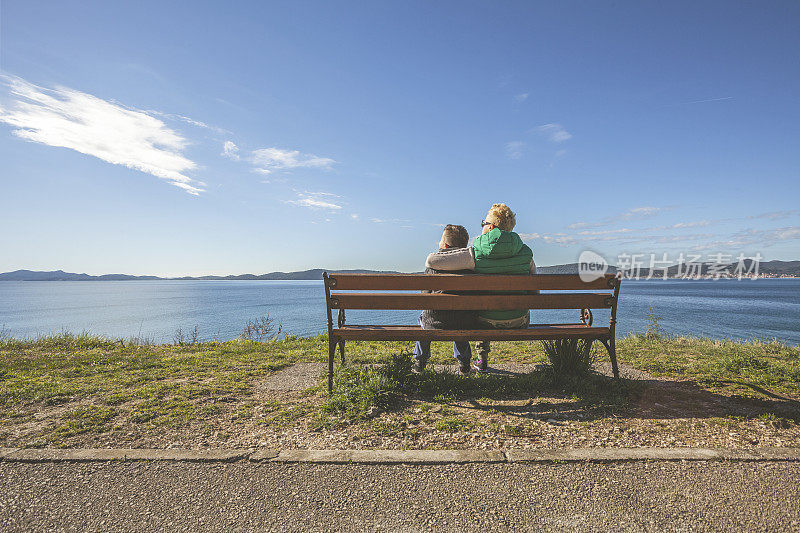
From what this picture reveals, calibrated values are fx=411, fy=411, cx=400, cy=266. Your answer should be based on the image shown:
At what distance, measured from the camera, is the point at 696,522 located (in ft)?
7.23

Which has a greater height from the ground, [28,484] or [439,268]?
[439,268]

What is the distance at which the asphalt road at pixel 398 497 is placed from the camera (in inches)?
87.3

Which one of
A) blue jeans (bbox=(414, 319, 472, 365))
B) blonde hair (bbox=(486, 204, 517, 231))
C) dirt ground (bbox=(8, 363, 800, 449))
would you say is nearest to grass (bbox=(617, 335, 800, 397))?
dirt ground (bbox=(8, 363, 800, 449))

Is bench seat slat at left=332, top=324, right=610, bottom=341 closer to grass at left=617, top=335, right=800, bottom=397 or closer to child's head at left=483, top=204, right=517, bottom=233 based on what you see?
child's head at left=483, top=204, right=517, bottom=233

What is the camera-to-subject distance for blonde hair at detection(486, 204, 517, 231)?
481cm

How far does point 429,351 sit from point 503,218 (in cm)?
185

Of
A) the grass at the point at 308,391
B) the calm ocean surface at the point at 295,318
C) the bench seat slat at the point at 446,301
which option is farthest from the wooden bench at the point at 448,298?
the calm ocean surface at the point at 295,318

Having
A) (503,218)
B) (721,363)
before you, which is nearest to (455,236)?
(503,218)

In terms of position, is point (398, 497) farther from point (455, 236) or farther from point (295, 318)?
point (295, 318)

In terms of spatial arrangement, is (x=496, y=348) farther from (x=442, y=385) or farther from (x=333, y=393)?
(x=333, y=393)

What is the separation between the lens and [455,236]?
5.18 m

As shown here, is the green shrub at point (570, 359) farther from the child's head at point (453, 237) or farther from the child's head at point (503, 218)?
the child's head at point (453, 237)

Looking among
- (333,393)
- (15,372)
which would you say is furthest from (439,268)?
(15,372)

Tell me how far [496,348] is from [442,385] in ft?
10.4
